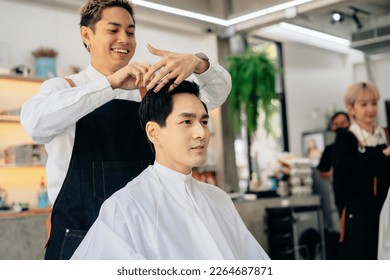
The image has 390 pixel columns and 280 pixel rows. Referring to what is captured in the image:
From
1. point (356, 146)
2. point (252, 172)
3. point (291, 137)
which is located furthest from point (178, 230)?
point (291, 137)

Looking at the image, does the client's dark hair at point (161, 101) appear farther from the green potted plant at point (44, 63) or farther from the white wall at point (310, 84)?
the white wall at point (310, 84)

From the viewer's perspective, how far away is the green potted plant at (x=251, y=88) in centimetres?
357

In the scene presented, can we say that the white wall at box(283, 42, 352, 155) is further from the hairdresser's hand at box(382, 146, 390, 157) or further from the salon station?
the hairdresser's hand at box(382, 146, 390, 157)

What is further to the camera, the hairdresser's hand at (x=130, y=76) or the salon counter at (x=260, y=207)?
the salon counter at (x=260, y=207)

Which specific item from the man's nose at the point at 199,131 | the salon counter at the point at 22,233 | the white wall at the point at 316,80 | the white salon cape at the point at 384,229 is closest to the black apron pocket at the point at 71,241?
the man's nose at the point at 199,131

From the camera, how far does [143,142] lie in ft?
5.11

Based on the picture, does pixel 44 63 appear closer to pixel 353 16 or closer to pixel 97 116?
pixel 97 116

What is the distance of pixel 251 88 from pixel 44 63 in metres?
1.62

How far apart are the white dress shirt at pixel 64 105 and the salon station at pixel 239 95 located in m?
0.23

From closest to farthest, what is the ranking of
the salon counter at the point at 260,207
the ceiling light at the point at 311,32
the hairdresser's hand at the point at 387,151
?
1. the hairdresser's hand at the point at 387,151
2. the salon counter at the point at 260,207
3. the ceiling light at the point at 311,32

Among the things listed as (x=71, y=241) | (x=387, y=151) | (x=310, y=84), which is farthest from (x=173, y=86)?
(x=310, y=84)
